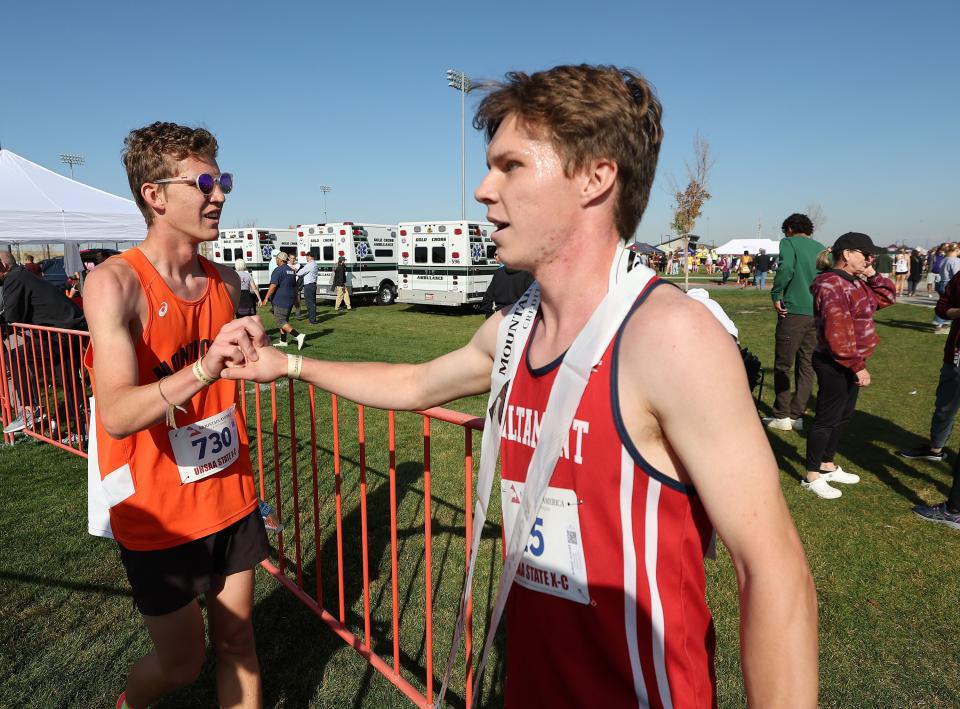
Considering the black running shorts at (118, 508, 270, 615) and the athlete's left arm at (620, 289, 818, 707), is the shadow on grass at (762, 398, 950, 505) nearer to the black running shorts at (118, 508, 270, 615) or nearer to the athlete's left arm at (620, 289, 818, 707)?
the black running shorts at (118, 508, 270, 615)

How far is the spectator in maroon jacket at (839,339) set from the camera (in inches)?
193

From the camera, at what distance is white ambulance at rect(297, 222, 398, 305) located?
73.5ft

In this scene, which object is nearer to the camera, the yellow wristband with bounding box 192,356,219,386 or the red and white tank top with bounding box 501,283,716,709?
the red and white tank top with bounding box 501,283,716,709

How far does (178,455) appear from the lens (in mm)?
2059

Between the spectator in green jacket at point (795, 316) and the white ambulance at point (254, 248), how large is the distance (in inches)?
828

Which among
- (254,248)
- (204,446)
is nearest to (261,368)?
Result: (204,446)

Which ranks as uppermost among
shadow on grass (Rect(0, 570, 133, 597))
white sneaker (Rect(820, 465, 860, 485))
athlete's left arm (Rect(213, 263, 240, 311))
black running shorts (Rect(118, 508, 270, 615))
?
athlete's left arm (Rect(213, 263, 240, 311))

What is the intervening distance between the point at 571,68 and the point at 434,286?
1916cm

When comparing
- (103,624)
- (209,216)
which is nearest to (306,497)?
(103,624)

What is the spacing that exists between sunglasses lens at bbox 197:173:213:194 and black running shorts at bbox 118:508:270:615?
1.24 meters

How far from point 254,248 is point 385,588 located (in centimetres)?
2344

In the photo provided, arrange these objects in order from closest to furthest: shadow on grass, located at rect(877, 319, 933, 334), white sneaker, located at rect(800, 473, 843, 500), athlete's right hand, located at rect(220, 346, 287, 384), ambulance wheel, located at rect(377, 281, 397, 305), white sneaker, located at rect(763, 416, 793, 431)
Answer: athlete's right hand, located at rect(220, 346, 287, 384), white sneaker, located at rect(800, 473, 843, 500), white sneaker, located at rect(763, 416, 793, 431), shadow on grass, located at rect(877, 319, 933, 334), ambulance wheel, located at rect(377, 281, 397, 305)

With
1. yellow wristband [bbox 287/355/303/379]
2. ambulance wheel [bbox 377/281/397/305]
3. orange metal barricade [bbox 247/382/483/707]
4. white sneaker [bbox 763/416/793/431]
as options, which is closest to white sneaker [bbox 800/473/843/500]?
white sneaker [bbox 763/416/793/431]

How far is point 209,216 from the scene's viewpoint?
2.16 m
